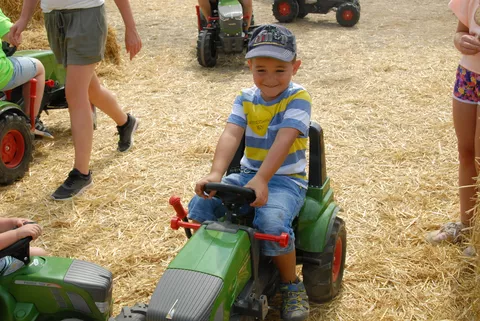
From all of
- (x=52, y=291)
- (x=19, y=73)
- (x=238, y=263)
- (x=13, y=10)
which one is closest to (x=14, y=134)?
(x=19, y=73)

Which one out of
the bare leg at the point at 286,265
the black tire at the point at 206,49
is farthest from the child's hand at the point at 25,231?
the black tire at the point at 206,49

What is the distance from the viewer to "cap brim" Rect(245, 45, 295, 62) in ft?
9.07

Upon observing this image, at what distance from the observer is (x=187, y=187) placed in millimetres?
4543

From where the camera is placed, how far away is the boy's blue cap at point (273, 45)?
9.11 ft

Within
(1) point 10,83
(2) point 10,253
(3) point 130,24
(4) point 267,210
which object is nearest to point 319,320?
(4) point 267,210

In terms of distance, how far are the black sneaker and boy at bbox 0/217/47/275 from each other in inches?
63.1

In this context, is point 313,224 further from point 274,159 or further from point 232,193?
point 232,193

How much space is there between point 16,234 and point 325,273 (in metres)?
1.46

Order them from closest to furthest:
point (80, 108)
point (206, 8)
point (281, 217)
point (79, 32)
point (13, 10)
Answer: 1. point (281, 217)
2. point (79, 32)
3. point (80, 108)
4. point (206, 8)
5. point (13, 10)

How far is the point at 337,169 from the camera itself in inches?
189

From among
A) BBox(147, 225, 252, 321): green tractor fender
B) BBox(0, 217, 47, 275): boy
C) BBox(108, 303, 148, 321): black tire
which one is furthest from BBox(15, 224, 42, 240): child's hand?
BBox(147, 225, 252, 321): green tractor fender

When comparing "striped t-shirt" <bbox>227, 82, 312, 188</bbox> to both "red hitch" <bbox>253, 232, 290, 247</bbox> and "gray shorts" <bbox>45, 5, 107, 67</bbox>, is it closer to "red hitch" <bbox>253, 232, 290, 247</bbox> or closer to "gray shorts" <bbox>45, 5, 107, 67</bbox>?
"red hitch" <bbox>253, 232, 290, 247</bbox>

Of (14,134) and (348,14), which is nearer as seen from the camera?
(14,134)

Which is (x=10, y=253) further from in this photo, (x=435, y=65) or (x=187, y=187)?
(x=435, y=65)
